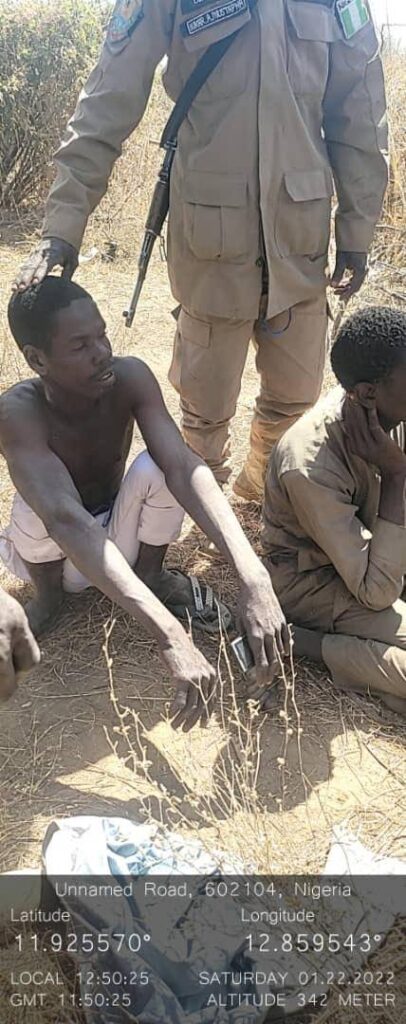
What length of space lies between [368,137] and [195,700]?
6.60 feet

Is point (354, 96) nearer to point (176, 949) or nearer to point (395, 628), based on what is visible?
point (395, 628)

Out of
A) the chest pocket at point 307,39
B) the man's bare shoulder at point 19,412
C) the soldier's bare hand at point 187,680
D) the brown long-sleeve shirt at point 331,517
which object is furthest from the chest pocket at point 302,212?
the soldier's bare hand at point 187,680

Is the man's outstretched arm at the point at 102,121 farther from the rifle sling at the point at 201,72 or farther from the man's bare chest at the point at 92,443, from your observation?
the man's bare chest at the point at 92,443

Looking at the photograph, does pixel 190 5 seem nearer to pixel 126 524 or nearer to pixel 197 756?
pixel 126 524

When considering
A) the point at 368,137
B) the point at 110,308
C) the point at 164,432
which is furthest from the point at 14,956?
the point at 110,308

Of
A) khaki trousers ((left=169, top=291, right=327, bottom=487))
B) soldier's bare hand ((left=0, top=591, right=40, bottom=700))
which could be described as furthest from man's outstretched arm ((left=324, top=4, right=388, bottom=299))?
soldier's bare hand ((left=0, top=591, right=40, bottom=700))

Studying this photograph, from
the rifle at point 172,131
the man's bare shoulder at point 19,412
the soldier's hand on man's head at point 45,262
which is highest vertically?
the rifle at point 172,131

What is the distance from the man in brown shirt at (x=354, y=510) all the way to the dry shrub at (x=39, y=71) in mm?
5508

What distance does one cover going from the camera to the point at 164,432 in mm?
2590

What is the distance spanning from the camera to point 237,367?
3156 mm

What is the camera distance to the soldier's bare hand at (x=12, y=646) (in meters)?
1.68

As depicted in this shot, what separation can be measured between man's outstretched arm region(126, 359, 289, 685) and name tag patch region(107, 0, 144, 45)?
105 cm

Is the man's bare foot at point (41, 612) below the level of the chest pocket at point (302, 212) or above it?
below

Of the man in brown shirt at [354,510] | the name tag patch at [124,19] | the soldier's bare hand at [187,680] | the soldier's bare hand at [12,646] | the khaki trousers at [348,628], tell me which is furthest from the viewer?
the name tag patch at [124,19]
